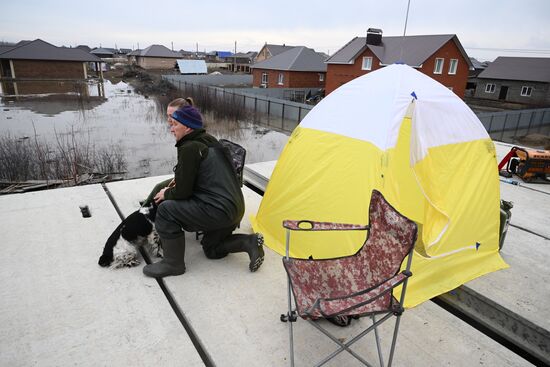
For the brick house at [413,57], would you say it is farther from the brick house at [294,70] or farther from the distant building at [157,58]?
the distant building at [157,58]

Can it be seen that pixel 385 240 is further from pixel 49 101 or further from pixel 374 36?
pixel 374 36

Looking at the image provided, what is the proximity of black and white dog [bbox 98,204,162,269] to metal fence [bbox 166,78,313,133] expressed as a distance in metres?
11.6

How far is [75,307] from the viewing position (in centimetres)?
249

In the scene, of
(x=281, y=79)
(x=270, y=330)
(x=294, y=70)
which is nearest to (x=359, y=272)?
(x=270, y=330)

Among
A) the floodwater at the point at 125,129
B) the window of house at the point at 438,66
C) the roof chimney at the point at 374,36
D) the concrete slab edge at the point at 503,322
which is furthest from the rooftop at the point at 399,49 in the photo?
the concrete slab edge at the point at 503,322

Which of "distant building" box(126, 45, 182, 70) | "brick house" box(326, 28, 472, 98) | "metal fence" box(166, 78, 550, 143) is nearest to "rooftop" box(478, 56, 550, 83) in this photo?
"brick house" box(326, 28, 472, 98)

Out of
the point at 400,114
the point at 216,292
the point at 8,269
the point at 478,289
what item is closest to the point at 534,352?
the point at 478,289

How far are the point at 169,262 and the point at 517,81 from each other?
36294mm

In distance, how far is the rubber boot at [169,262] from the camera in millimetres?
2811

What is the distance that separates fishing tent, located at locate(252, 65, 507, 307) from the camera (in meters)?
2.86

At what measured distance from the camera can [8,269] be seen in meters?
2.89

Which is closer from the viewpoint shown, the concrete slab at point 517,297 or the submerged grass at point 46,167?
the concrete slab at point 517,297

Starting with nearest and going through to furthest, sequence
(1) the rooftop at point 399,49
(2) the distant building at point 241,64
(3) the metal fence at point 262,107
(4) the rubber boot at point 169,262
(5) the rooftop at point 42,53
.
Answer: (4) the rubber boot at point 169,262 < (3) the metal fence at point 262,107 < (1) the rooftop at point 399,49 < (5) the rooftop at point 42,53 < (2) the distant building at point 241,64

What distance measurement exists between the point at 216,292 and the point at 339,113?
202 cm
